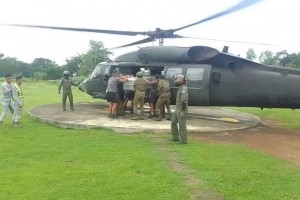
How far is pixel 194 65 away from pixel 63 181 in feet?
27.5

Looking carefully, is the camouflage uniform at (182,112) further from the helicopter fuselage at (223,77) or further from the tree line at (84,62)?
the tree line at (84,62)

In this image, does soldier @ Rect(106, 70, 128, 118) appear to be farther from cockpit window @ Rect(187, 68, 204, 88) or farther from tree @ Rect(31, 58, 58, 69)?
tree @ Rect(31, 58, 58, 69)

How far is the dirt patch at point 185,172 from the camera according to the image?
5.50 metres

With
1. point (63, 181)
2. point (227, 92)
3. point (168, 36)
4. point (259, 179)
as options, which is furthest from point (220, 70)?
point (63, 181)

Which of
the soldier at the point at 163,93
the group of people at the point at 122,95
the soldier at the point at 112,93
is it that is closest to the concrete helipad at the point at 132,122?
the soldier at the point at 112,93

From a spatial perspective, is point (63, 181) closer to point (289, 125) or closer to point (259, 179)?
point (259, 179)

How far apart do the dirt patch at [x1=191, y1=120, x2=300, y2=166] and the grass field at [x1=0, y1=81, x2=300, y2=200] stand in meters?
0.61

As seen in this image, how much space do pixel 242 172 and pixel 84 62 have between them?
6358 cm

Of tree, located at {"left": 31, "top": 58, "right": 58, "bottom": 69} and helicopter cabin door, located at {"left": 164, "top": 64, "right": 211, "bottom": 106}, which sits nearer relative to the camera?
helicopter cabin door, located at {"left": 164, "top": 64, "right": 211, "bottom": 106}

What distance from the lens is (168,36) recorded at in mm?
14539

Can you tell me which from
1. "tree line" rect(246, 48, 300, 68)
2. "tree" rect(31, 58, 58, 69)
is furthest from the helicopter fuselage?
"tree" rect(31, 58, 58, 69)

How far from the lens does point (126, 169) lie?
6.75 metres

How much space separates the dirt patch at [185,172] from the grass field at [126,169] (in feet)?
0.18

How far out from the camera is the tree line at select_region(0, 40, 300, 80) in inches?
2319
